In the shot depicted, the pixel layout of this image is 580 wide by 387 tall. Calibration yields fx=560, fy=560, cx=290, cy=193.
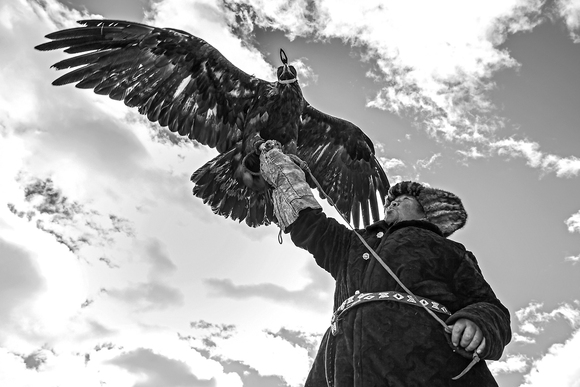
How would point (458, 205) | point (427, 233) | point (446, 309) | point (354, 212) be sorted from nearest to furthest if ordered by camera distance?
point (446, 309) < point (427, 233) < point (458, 205) < point (354, 212)

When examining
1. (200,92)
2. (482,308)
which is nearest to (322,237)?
(482,308)

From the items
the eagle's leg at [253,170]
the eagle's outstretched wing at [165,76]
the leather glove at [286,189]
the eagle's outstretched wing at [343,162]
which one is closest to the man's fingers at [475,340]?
the leather glove at [286,189]

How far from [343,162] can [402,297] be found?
3.69m

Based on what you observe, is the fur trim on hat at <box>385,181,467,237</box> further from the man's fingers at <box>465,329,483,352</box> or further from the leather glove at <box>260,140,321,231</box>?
the man's fingers at <box>465,329,483,352</box>

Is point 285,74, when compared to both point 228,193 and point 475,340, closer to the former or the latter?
point 228,193

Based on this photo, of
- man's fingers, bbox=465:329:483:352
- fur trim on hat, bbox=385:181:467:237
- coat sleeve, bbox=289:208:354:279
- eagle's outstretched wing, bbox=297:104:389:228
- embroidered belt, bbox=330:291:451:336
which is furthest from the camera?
eagle's outstretched wing, bbox=297:104:389:228

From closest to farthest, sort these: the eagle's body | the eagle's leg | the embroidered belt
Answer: the embroidered belt → the eagle's leg → the eagle's body

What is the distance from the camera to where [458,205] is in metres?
2.89

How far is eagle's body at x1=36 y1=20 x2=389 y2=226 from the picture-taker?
4699 mm

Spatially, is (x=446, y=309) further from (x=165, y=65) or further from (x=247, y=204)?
(x=165, y=65)

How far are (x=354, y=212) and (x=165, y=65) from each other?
7.58ft

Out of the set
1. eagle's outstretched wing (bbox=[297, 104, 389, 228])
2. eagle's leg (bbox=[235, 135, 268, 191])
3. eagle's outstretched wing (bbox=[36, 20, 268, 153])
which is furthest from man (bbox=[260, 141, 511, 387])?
eagle's outstretched wing (bbox=[297, 104, 389, 228])

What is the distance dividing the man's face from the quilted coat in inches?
4.4

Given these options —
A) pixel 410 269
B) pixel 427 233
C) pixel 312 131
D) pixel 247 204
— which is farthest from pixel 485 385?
pixel 312 131
